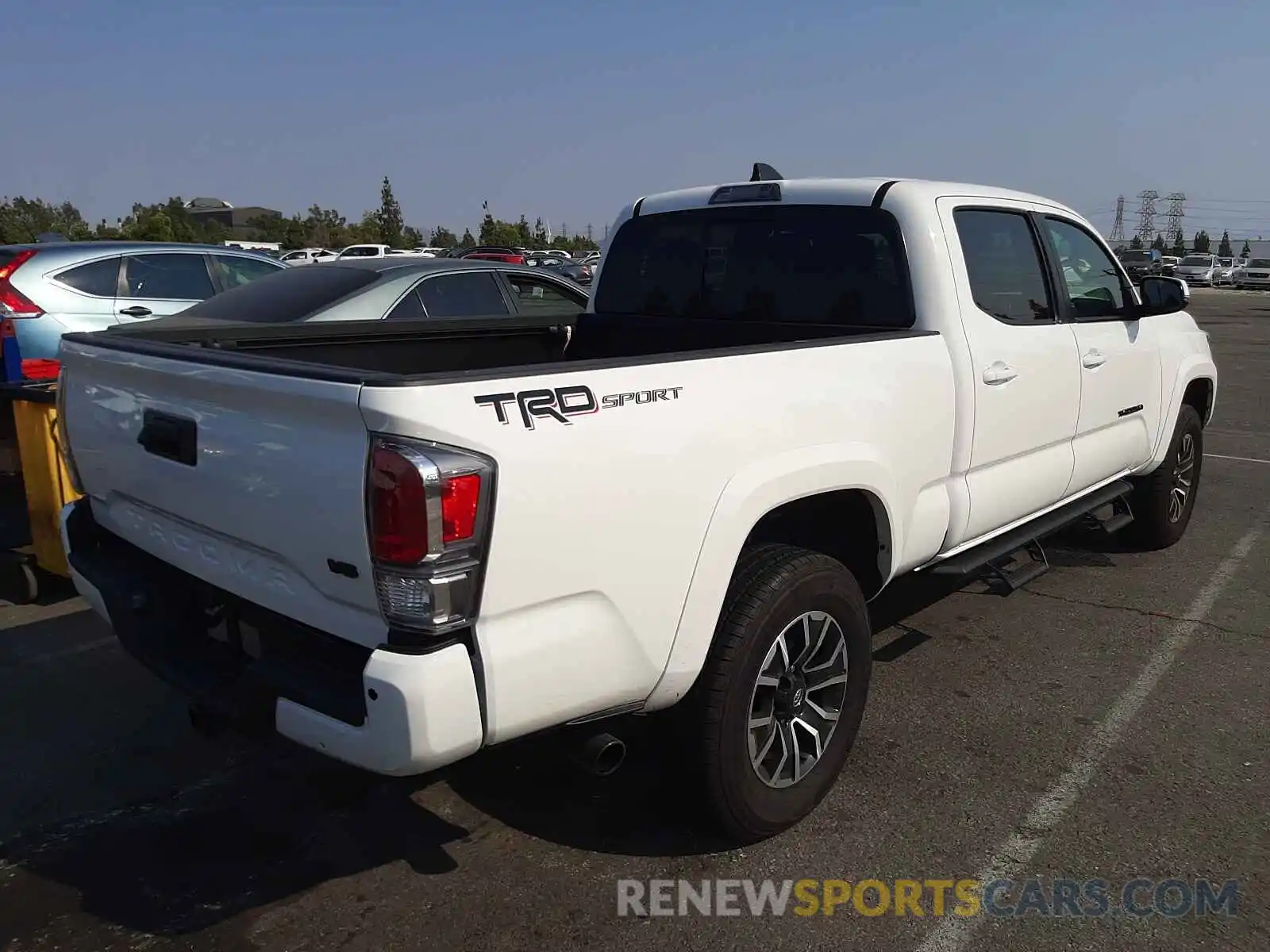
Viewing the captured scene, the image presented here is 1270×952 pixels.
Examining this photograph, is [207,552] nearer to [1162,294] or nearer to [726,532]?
[726,532]

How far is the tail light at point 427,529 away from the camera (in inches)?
84.0

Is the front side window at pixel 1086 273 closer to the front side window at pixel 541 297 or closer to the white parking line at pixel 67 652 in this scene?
the front side window at pixel 541 297

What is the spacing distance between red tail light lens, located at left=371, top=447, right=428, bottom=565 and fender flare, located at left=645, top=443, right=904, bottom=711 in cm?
80

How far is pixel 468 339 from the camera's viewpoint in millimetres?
4594

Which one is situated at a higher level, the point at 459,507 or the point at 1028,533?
the point at 459,507

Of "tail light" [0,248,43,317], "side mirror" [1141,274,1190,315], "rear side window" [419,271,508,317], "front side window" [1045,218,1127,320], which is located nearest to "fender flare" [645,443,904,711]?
"front side window" [1045,218,1127,320]

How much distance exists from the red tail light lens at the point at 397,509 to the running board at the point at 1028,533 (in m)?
2.42

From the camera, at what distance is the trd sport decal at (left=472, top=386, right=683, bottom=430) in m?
2.24

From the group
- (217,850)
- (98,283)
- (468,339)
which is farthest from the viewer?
(98,283)

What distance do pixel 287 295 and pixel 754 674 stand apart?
470 centimetres

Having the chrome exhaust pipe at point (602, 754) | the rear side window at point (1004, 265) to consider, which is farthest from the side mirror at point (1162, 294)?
the chrome exhaust pipe at point (602, 754)

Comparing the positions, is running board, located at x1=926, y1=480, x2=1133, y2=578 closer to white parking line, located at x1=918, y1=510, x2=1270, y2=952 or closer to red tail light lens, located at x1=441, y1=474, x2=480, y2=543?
white parking line, located at x1=918, y1=510, x2=1270, y2=952

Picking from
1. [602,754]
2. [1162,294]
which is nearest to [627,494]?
[602,754]

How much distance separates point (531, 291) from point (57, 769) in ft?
17.3
